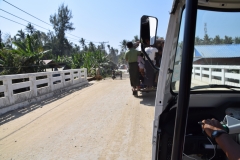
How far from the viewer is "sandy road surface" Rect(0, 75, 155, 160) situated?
10.9 ft

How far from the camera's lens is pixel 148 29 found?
63.4 inches

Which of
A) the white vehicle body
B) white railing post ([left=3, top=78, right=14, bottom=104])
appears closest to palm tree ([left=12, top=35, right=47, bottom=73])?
white railing post ([left=3, top=78, right=14, bottom=104])

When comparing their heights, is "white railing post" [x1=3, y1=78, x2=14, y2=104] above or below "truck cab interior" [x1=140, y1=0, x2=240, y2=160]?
below

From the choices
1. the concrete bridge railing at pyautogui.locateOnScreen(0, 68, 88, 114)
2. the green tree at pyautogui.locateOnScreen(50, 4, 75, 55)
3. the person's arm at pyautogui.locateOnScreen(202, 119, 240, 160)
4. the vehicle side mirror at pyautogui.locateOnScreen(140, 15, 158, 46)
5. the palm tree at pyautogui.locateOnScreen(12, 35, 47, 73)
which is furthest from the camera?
the green tree at pyautogui.locateOnScreen(50, 4, 75, 55)

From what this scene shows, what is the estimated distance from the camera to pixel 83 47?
257 ft

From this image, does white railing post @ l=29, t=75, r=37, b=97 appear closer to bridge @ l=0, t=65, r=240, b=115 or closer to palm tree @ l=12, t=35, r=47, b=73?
bridge @ l=0, t=65, r=240, b=115

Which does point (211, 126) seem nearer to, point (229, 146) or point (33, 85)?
point (229, 146)

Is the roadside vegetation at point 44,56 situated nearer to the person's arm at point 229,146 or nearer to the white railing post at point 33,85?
the white railing post at point 33,85

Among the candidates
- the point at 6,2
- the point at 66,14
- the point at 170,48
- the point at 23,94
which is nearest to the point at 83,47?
the point at 66,14

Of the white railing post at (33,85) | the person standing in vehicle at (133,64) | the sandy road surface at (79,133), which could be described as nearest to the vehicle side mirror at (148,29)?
the sandy road surface at (79,133)

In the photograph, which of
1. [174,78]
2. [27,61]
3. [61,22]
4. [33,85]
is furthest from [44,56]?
[61,22]

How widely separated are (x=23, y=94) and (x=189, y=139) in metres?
6.66

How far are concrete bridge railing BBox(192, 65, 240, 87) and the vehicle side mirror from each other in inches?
23.8

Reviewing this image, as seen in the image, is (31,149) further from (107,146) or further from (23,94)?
(23,94)
